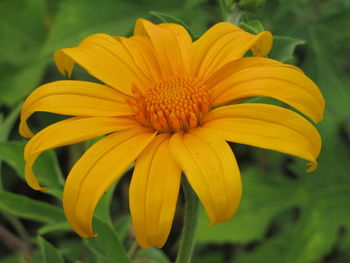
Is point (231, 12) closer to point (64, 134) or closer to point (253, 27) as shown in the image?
point (253, 27)

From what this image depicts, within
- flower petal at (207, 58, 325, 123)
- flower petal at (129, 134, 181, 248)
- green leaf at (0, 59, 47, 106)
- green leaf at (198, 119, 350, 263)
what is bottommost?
green leaf at (198, 119, 350, 263)

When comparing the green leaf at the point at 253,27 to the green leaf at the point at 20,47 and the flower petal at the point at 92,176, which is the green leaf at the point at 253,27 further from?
the green leaf at the point at 20,47

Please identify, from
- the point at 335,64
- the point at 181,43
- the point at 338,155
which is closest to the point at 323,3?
the point at 335,64

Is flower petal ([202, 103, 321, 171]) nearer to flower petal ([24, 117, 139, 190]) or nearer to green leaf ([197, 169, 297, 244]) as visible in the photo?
flower petal ([24, 117, 139, 190])

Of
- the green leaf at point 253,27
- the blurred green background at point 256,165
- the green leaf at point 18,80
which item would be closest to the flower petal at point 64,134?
the green leaf at point 253,27

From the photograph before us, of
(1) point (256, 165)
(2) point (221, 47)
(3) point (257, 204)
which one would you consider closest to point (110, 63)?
(2) point (221, 47)

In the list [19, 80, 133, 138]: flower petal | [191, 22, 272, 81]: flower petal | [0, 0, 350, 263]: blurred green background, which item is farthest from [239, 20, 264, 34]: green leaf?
[0, 0, 350, 263]: blurred green background
